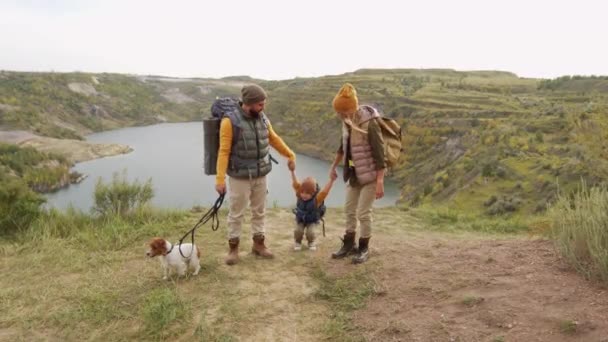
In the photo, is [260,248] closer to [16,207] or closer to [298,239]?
[298,239]

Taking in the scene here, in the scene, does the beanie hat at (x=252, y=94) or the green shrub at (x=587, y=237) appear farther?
the beanie hat at (x=252, y=94)

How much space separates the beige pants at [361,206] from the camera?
4059mm

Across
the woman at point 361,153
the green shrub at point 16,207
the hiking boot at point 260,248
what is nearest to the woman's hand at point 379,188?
the woman at point 361,153

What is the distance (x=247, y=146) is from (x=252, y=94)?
50cm

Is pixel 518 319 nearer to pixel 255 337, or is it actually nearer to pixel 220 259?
pixel 255 337

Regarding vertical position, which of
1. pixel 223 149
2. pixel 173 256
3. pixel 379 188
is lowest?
pixel 173 256

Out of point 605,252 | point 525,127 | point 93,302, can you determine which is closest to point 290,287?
point 93,302

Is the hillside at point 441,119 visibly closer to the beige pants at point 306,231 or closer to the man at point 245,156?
the beige pants at point 306,231

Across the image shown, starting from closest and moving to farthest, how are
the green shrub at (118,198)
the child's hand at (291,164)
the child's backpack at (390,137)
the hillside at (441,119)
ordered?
the child's backpack at (390,137) < the child's hand at (291,164) < the green shrub at (118,198) < the hillside at (441,119)

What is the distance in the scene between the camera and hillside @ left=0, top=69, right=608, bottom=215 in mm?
12015

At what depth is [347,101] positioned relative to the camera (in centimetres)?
386

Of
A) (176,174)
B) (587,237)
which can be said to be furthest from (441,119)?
(587,237)

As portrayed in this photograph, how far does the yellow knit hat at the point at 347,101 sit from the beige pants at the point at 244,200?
1094mm

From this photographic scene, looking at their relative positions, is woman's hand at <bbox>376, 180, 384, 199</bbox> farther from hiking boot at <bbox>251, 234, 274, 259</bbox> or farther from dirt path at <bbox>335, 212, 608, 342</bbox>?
hiking boot at <bbox>251, 234, 274, 259</bbox>
